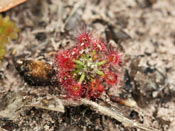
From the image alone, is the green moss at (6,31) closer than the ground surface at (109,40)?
No

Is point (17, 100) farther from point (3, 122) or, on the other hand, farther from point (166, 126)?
point (166, 126)

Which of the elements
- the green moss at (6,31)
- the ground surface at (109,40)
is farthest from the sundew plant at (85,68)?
the green moss at (6,31)

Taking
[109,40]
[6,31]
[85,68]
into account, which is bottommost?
[85,68]

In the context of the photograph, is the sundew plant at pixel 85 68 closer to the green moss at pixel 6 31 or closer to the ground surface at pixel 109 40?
the ground surface at pixel 109 40

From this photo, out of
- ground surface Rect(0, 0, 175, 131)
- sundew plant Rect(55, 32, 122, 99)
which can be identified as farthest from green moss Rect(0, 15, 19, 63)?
sundew plant Rect(55, 32, 122, 99)

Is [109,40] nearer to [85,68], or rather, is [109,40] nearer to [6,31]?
[85,68]

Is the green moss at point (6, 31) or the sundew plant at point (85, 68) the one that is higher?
the green moss at point (6, 31)

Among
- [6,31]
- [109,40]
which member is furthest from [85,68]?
[6,31]

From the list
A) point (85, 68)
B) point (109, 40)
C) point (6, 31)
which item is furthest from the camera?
point (109, 40)

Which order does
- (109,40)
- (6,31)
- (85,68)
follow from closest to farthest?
1. (85,68)
2. (6,31)
3. (109,40)
